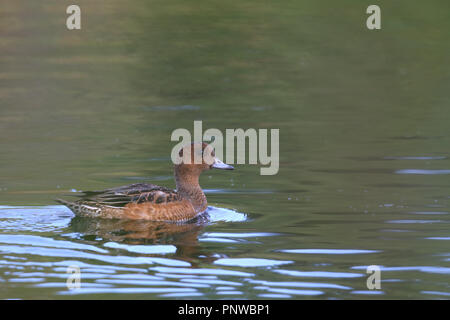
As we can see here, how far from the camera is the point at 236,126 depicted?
14430 millimetres

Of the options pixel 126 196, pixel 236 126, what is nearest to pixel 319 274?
pixel 126 196

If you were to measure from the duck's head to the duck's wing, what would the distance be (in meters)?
0.67

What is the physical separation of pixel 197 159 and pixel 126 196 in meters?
1.15

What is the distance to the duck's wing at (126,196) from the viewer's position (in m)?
9.56

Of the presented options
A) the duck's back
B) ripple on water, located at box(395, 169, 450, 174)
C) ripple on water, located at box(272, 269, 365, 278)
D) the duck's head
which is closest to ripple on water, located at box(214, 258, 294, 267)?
ripple on water, located at box(272, 269, 365, 278)

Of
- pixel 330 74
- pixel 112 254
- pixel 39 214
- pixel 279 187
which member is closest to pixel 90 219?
pixel 39 214

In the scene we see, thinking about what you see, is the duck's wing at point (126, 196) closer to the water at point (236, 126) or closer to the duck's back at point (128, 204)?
the duck's back at point (128, 204)

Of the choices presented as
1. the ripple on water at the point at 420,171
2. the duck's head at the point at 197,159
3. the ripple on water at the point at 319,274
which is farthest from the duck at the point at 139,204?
the ripple on water at the point at 420,171

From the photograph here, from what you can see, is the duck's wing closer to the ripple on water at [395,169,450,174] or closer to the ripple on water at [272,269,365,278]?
the ripple on water at [272,269,365,278]

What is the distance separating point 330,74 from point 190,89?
10.5 feet

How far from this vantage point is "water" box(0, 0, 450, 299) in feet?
25.3

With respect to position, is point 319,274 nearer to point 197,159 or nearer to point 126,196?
point 126,196

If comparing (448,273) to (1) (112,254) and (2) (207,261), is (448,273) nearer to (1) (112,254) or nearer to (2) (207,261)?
(2) (207,261)

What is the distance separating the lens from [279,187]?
11109 mm
